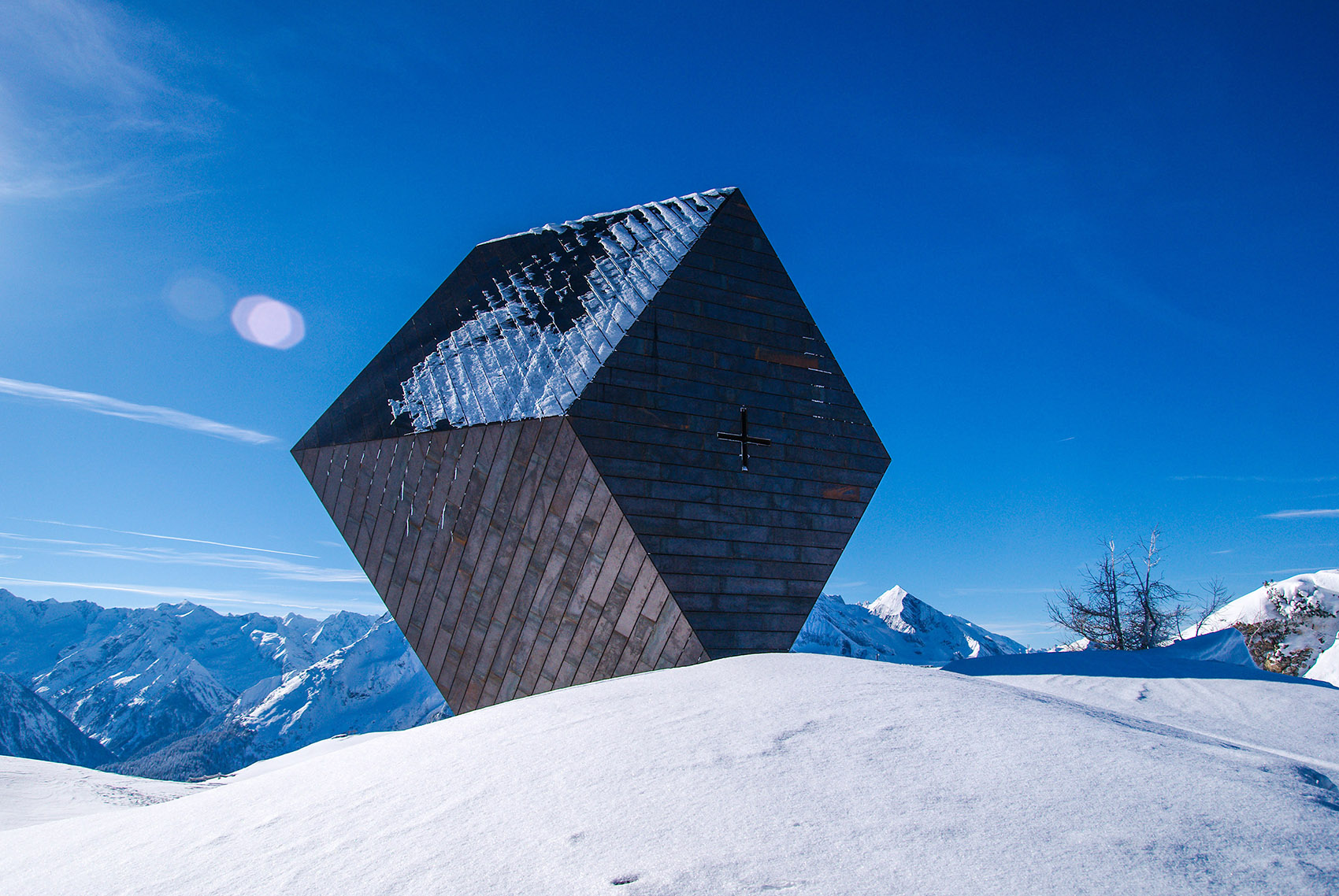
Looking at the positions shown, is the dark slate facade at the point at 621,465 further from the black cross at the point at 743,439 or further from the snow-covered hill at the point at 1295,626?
the snow-covered hill at the point at 1295,626

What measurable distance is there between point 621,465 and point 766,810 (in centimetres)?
634

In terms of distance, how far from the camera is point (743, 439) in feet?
34.8

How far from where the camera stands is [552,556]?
33.8ft

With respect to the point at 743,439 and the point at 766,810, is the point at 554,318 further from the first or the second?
the point at 766,810

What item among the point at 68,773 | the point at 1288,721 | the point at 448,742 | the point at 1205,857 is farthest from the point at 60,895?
the point at 68,773

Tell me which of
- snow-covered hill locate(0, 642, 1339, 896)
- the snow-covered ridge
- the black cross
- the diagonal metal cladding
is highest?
the snow-covered ridge

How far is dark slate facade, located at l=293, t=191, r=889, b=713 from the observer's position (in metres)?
9.77

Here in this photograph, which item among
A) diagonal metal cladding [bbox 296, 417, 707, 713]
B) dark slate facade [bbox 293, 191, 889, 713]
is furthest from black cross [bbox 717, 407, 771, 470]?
diagonal metal cladding [bbox 296, 417, 707, 713]

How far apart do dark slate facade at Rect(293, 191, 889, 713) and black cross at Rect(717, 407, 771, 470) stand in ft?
0.13

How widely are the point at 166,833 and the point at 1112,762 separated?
20.8 feet

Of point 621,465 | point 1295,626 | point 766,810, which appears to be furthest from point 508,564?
point 1295,626

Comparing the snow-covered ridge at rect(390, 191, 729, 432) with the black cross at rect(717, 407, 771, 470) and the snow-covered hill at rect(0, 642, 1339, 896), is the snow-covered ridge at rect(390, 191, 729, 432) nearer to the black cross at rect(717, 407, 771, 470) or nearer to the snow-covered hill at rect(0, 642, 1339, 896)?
the black cross at rect(717, 407, 771, 470)

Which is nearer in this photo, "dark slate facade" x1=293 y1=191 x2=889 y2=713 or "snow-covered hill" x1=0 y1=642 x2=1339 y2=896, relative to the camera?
"snow-covered hill" x1=0 y1=642 x2=1339 y2=896

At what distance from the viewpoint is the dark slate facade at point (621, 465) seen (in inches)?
384
